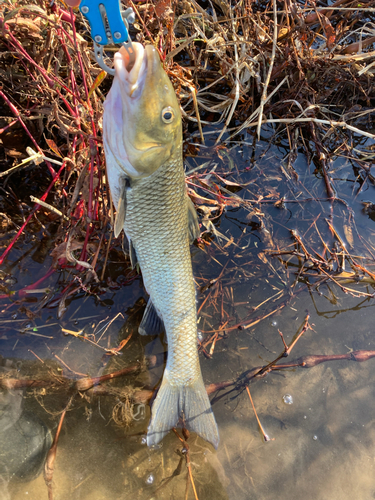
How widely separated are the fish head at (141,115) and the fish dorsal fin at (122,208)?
0.21 ft

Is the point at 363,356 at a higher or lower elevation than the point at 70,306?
lower

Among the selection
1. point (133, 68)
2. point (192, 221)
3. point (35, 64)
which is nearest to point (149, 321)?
point (192, 221)

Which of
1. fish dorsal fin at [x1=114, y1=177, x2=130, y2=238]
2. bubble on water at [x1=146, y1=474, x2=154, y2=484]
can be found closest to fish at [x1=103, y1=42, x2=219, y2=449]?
fish dorsal fin at [x1=114, y1=177, x2=130, y2=238]

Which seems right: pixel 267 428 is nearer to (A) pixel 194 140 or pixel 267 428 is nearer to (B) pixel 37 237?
(B) pixel 37 237

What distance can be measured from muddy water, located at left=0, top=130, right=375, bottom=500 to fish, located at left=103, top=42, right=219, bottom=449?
13.0 inches

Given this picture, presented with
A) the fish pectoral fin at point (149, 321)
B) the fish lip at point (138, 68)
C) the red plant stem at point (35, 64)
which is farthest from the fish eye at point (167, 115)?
the fish pectoral fin at point (149, 321)

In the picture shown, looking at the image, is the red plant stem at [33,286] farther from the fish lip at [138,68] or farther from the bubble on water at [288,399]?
the bubble on water at [288,399]

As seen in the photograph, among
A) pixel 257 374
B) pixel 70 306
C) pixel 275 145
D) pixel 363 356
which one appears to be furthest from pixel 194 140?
pixel 363 356

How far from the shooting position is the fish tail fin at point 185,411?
2105 mm

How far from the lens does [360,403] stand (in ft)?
8.10

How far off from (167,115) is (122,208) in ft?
1.87

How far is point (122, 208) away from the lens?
166cm

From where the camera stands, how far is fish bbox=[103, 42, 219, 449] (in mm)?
1448

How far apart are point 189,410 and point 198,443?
1.21 ft
